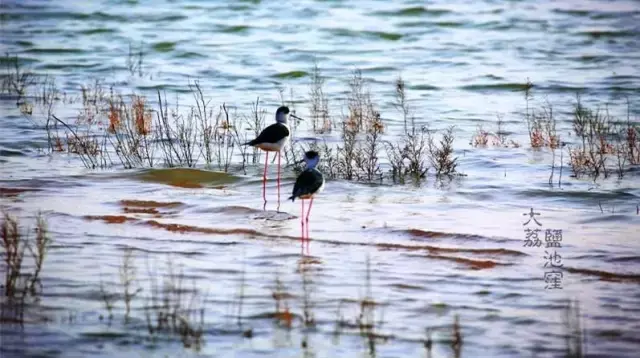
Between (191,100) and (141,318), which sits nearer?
(141,318)

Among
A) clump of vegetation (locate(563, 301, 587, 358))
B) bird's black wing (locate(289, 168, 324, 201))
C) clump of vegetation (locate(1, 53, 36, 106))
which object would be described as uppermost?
clump of vegetation (locate(1, 53, 36, 106))

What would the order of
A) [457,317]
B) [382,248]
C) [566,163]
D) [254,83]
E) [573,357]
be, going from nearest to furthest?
[573,357] < [457,317] < [382,248] < [566,163] < [254,83]

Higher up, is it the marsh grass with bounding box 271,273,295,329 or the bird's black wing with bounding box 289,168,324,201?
the bird's black wing with bounding box 289,168,324,201

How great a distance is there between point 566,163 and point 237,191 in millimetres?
4897

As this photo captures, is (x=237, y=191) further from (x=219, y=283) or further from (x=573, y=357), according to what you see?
(x=573, y=357)

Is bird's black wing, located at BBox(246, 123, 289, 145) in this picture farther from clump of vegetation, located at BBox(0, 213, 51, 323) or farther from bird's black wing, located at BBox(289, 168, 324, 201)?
clump of vegetation, located at BBox(0, 213, 51, 323)

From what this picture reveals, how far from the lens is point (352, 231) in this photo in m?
12.0

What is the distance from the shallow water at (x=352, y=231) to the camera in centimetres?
831

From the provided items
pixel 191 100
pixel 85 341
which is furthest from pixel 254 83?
pixel 85 341

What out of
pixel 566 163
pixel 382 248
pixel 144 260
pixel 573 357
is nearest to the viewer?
pixel 573 357

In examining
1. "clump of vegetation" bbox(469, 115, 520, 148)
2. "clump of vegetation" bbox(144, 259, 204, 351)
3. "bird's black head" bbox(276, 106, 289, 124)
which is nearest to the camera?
"clump of vegetation" bbox(144, 259, 204, 351)

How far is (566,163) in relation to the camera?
16.2 metres

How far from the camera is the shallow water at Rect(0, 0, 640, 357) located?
27.3 ft

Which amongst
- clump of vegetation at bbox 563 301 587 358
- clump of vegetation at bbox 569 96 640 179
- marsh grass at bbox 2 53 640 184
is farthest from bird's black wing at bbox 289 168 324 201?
clump of vegetation at bbox 569 96 640 179
